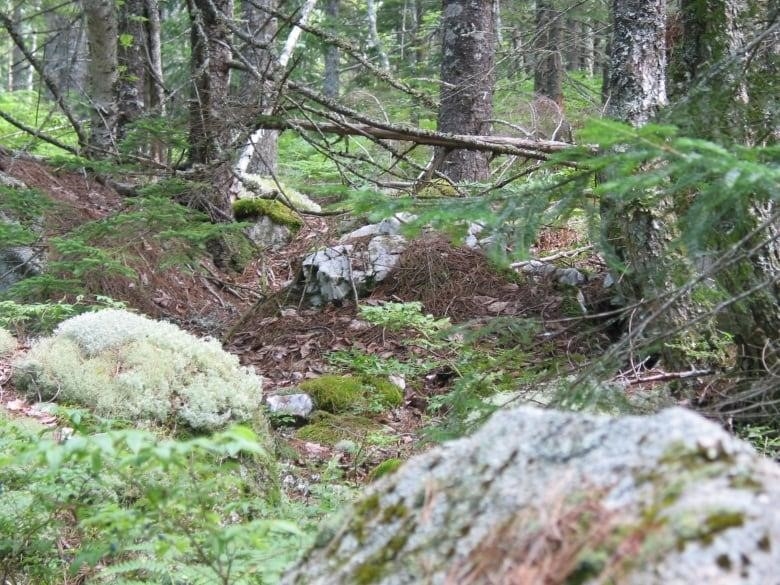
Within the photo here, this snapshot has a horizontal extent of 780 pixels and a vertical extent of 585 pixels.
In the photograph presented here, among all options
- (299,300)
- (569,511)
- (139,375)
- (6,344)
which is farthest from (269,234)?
(569,511)

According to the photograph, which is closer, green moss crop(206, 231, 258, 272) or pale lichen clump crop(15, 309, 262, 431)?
pale lichen clump crop(15, 309, 262, 431)

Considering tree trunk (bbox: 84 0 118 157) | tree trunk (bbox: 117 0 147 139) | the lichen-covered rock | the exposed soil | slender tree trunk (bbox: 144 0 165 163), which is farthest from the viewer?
slender tree trunk (bbox: 144 0 165 163)

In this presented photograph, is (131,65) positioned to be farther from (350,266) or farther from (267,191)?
(350,266)

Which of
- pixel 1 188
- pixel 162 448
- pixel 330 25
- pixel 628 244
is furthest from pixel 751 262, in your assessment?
pixel 330 25

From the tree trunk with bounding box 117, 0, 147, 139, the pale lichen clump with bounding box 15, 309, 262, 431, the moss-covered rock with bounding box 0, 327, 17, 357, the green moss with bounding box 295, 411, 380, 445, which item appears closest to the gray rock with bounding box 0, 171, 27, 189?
the tree trunk with bounding box 117, 0, 147, 139

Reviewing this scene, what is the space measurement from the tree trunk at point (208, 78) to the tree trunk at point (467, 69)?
2.49 metres

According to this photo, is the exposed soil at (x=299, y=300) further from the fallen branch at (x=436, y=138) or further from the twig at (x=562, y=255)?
the fallen branch at (x=436, y=138)

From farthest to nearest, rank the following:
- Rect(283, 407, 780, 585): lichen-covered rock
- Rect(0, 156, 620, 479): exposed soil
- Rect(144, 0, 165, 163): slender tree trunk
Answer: Rect(144, 0, 165, 163): slender tree trunk
Rect(0, 156, 620, 479): exposed soil
Rect(283, 407, 780, 585): lichen-covered rock

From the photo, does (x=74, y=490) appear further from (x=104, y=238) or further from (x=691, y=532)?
(x=104, y=238)

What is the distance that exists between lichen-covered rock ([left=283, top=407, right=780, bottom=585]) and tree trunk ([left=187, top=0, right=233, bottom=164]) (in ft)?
19.3

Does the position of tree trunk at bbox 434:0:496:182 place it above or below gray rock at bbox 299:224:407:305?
above

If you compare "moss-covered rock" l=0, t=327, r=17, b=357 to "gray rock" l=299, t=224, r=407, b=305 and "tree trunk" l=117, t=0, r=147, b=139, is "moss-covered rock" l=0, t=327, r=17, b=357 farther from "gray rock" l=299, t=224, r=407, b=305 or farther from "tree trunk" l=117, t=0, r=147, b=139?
"tree trunk" l=117, t=0, r=147, b=139

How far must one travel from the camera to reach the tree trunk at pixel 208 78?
6988 mm

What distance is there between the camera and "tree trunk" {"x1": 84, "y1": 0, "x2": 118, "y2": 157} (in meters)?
8.71
